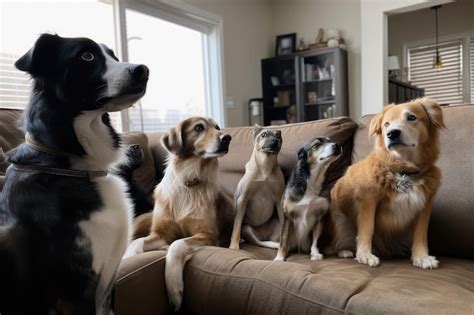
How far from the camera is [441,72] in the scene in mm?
6613

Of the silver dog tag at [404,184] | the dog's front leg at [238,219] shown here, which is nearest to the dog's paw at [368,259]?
the silver dog tag at [404,184]

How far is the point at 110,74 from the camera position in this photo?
952 mm

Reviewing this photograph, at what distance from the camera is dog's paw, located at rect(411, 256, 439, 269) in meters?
1.41

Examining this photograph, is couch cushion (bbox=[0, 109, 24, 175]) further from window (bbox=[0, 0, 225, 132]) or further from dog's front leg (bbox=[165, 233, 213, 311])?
dog's front leg (bbox=[165, 233, 213, 311])

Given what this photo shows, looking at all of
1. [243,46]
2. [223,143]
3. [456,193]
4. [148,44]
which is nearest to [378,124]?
A: [456,193]

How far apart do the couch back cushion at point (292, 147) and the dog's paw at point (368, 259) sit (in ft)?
1.17

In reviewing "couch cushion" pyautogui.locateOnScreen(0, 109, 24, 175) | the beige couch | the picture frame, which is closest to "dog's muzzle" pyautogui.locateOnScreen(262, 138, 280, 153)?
the beige couch

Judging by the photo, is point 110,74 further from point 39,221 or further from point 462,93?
point 462,93

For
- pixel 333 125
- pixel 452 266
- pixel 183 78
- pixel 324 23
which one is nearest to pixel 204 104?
pixel 183 78

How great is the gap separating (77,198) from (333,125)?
56.8 inches

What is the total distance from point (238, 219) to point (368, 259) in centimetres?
65

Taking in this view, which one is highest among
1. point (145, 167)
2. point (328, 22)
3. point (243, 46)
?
point (328, 22)

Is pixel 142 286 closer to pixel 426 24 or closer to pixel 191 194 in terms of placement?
pixel 191 194

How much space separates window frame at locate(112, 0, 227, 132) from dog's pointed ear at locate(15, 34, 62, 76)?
9.01 ft
